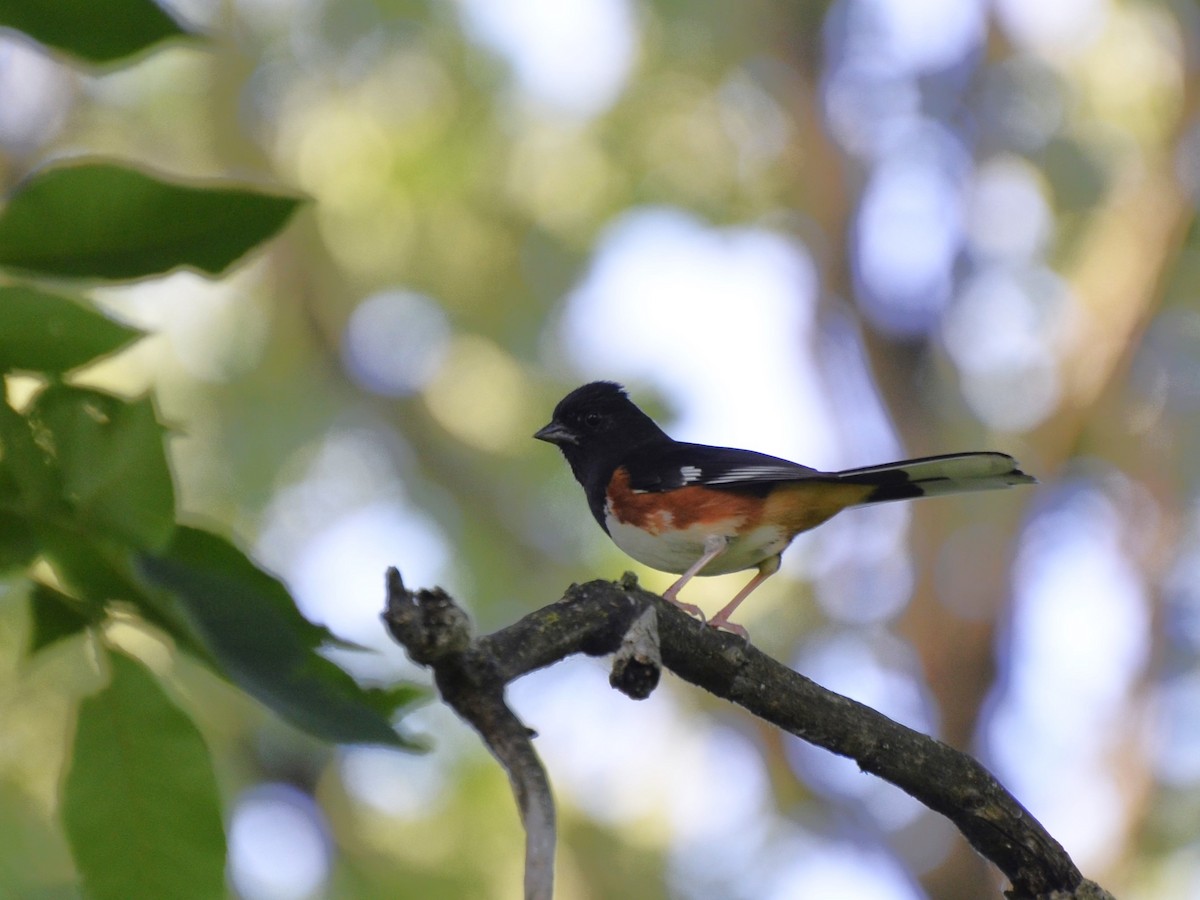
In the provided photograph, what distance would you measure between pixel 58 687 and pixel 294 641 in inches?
267

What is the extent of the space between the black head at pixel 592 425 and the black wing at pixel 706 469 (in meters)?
0.29

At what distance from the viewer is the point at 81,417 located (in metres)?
0.71

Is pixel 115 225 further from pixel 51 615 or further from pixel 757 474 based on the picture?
pixel 757 474

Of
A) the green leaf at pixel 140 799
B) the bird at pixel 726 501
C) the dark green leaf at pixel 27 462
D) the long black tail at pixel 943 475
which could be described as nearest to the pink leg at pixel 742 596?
the bird at pixel 726 501

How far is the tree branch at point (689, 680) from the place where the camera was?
41.8 inches

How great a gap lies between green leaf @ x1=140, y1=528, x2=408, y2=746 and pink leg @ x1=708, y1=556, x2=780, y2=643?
7.21 feet

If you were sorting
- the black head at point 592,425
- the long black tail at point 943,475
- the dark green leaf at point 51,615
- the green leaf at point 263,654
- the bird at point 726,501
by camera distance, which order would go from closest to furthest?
the green leaf at point 263,654
the dark green leaf at point 51,615
the long black tail at point 943,475
the bird at point 726,501
the black head at point 592,425

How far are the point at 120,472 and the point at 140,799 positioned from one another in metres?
0.23

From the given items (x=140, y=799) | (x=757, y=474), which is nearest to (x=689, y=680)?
(x=140, y=799)

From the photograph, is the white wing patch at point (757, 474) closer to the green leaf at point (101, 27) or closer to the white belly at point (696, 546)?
the white belly at point (696, 546)

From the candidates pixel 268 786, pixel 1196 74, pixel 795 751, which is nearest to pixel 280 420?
pixel 268 786

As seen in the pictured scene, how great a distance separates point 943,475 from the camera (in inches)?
121

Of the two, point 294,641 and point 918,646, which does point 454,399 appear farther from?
point 294,641

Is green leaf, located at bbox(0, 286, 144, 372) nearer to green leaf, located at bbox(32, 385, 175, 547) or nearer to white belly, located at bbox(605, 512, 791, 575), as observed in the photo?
green leaf, located at bbox(32, 385, 175, 547)
